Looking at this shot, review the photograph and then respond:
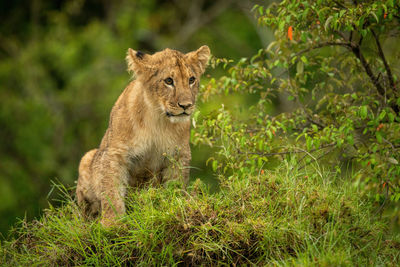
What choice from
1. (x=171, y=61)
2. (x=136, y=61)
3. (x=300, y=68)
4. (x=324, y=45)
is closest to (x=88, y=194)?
(x=136, y=61)

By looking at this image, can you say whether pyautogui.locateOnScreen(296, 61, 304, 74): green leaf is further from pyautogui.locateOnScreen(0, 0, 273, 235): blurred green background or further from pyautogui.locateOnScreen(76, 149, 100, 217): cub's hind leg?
pyautogui.locateOnScreen(0, 0, 273, 235): blurred green background

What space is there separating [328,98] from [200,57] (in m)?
1.31

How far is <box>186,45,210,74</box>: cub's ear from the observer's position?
6.20 m

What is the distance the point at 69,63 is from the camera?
17.3 metres

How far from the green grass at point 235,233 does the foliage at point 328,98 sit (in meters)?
0.37

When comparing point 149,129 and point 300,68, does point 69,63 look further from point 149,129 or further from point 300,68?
point 300,68

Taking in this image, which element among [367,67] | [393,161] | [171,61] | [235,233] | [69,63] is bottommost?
[69,63]

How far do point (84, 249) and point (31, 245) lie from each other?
0.62 m

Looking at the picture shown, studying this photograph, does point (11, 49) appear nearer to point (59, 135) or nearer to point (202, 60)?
point (59, 135)

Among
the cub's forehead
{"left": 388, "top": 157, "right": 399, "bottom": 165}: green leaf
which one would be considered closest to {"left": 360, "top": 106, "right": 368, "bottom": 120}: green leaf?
{"left": 388, "top": 157, "right": 399, "bottom": 165}: green leaf

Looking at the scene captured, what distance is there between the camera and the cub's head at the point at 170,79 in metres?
5.80

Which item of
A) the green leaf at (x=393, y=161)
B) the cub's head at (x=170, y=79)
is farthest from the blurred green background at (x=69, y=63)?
the green leaf at (x=393, y=161)

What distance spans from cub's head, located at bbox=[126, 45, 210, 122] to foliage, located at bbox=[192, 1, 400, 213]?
26cm

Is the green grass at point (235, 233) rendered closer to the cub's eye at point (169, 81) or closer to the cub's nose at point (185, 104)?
the cub's nose at point (185, 104)
